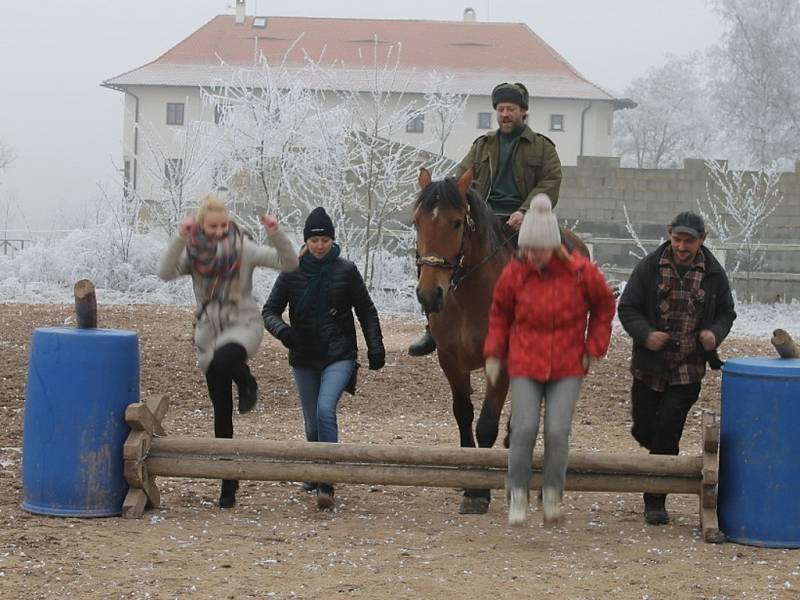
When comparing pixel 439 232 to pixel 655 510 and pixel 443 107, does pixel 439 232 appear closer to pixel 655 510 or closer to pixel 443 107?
pixel 655 510

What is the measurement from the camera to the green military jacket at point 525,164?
28.2ft

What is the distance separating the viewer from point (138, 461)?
7.22 m

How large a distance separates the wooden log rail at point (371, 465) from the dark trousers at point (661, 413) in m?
0.26

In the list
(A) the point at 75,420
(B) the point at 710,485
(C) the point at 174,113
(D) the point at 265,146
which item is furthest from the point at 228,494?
(C) the point at 174,113

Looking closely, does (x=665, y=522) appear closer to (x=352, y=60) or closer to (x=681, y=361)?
(x=681, y=361)

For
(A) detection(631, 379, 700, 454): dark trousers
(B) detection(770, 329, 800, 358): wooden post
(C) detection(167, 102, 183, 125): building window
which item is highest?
(C) detection(167, 102, 183, 125): building window

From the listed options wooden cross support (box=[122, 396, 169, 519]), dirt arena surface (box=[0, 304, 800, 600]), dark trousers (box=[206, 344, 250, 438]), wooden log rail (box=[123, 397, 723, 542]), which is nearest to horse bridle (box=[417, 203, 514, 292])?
wooden log rail (box=[123, 397, 723, 542])

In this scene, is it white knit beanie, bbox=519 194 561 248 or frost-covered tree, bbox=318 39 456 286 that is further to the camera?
frost-covered tree, bbox=318 39 456 286

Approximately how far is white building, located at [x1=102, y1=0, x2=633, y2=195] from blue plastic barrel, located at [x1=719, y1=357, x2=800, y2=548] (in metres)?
54.2

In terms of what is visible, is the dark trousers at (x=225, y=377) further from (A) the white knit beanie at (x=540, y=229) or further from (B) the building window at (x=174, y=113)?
(B) the building window at (x=174, y=113)

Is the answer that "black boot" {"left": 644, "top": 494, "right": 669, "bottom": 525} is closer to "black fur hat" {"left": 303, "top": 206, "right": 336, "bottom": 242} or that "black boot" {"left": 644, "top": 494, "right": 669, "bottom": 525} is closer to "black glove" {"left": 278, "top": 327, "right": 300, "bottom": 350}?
"black glove" {"left": 278, "top": 327, "right": 300, "bottom": 350}

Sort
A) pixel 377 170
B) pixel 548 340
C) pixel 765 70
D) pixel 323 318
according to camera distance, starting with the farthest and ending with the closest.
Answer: pixel 765 70
pixel 377 170
pixel 323 318
pixel 548 340

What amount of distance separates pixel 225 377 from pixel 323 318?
75 centimetres

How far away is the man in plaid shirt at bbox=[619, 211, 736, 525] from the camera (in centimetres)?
733
